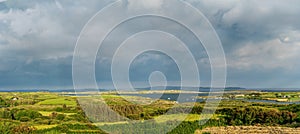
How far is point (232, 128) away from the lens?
12359 mm

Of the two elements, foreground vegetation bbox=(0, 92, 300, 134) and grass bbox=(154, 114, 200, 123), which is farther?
grass bbox=(154, 114, 200, 123)

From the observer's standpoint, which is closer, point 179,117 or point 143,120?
point 143,120

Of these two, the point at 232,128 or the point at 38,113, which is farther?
the point at 38,113

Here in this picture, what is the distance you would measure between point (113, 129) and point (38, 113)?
7245 millimetres

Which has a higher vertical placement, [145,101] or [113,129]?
[145,101]

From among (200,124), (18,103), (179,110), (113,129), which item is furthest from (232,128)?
(18,103)

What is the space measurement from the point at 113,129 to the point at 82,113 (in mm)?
5289

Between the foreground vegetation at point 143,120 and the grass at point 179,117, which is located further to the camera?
the grass at point 179,117

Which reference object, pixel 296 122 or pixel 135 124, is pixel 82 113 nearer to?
pixel 135 124

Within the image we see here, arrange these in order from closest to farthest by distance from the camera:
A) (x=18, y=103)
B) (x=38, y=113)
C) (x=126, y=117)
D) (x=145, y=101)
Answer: (x=126, y=117) → (x=145, y=101) → (x=38, y=113) → (x=18, y=103)

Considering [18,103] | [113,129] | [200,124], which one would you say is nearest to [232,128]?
[200,124]

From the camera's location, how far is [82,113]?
53.0 ft

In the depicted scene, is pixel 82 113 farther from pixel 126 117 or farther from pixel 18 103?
pixel 18 103

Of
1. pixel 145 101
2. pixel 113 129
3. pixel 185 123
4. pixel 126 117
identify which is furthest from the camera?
pixel 145 101
